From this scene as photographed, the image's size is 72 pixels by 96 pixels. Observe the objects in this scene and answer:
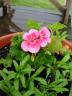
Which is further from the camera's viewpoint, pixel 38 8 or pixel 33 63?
pixel 38 8

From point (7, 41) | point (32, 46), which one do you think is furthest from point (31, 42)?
point (7, 41)

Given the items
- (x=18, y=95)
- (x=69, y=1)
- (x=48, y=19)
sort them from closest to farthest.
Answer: (x=18, y=95) < (x=69, y=1) < (x=48, y=19)

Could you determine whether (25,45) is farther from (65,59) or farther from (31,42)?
(65,59)

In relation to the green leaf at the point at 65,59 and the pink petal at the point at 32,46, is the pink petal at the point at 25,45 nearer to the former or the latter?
the pink petal at the point at 32,46

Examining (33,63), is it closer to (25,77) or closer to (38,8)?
(25,77)

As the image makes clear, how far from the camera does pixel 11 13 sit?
9.64ft

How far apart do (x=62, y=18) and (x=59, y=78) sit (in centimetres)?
168

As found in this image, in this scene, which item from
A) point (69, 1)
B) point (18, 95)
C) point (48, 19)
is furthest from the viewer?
point (48, 19)

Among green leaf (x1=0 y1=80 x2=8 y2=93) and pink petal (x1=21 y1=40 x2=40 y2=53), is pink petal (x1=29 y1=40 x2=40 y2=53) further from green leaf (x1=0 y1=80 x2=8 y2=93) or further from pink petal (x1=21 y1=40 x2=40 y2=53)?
green leaf (x1=0 y1=80 x2=8 y2=93)

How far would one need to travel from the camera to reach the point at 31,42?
1326 millimetres

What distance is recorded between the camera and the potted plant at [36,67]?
1.31 meters

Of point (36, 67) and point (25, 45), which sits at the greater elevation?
point (25, 45)

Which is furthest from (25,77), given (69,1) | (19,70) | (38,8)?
(38,8)

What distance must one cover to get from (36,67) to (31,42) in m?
0.14
